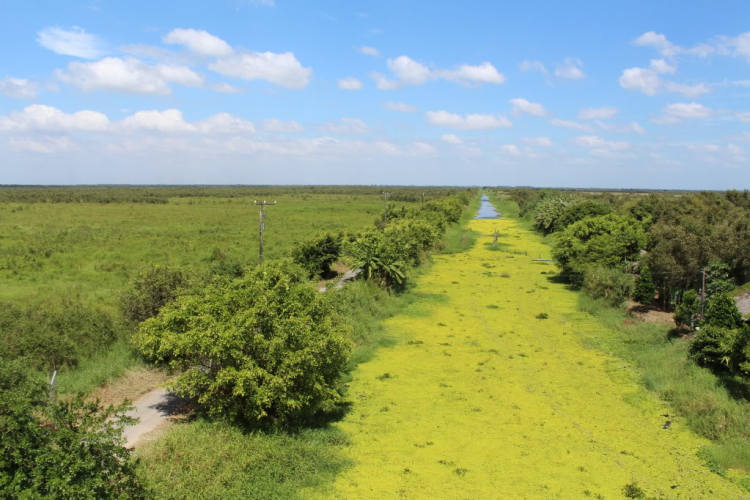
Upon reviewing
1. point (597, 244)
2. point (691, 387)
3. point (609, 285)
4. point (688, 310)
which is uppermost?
point (597, 244)

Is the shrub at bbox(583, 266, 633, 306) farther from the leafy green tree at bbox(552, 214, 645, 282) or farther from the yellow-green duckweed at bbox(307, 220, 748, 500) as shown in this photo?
the yellow-green duckweed at bbox(307, 220, 748, 500)

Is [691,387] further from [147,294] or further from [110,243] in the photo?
[110,243]

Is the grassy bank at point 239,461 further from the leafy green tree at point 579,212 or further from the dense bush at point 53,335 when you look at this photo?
the leafy green tree at point 579,212

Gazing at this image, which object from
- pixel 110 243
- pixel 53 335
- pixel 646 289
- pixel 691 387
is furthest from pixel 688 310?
pixel 110 243

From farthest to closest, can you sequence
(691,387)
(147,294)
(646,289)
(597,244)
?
(597,244), (646,289), (147,294), (691,387)

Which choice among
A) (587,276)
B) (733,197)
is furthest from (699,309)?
(733,197)

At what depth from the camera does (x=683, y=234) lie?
85.1 ft

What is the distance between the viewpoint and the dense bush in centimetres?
1464

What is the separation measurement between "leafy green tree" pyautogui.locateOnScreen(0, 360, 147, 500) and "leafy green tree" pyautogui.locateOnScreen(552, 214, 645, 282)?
99.0 ft

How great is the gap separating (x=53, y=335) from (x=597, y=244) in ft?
98.2

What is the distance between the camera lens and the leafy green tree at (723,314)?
56.0 ft

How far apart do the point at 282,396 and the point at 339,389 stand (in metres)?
4.32

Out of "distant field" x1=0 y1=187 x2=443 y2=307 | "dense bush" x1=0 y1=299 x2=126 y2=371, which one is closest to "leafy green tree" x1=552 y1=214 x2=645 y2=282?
A: "distant field" x1=0 y1=187 x2=443 y2=307

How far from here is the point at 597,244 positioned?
3288 cm
